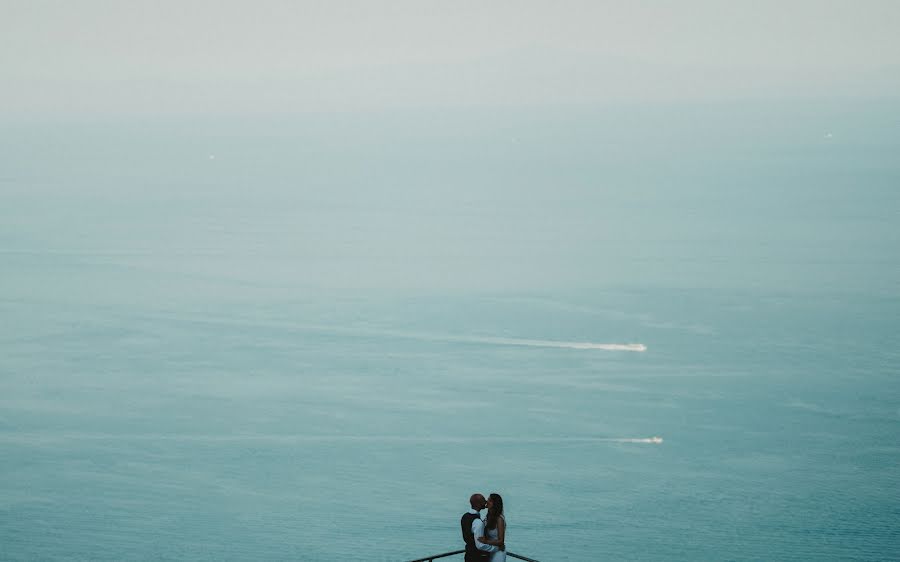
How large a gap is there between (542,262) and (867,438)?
2260 inches

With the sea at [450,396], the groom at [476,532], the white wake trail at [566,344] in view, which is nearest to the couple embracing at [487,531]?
the groom at [476,532]

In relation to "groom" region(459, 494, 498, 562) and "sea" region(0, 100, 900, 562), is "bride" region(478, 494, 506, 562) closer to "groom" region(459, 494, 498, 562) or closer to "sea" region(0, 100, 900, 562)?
"groom" region(459, 494, 498, 562)

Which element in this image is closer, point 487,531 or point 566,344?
point 487,531

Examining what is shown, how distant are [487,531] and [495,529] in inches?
5.5

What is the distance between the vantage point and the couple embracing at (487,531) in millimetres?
15273

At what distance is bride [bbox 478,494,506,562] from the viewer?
15266mm

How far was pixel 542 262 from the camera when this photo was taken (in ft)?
373

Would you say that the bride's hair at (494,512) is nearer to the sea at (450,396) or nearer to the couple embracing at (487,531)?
the couple embracing at (487,531)

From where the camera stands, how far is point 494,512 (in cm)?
1525

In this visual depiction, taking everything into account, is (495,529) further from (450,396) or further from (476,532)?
(450,396)

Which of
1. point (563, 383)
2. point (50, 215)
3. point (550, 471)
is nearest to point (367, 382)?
point (563, 383)

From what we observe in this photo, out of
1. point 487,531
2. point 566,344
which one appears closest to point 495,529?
point 487,531

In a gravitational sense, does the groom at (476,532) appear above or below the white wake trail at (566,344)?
below

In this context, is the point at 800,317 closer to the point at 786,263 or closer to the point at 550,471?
the point at 786,263
